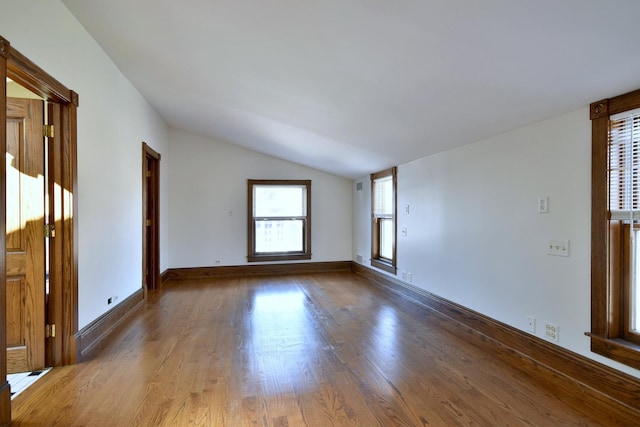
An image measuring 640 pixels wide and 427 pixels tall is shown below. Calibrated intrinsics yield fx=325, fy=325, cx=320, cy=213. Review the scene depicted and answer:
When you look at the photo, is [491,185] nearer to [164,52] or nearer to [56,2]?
[164,52]

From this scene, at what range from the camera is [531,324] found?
2633 mm

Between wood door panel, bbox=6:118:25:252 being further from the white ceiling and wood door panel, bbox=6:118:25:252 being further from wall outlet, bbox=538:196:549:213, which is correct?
wall outlet, bbox=538:196:549:213

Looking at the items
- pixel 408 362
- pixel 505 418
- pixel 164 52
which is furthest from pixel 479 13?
pixel 164 52

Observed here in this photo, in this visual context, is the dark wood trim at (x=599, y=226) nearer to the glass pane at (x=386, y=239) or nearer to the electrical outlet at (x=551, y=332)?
the electrical outlet at (x=551, y=332)

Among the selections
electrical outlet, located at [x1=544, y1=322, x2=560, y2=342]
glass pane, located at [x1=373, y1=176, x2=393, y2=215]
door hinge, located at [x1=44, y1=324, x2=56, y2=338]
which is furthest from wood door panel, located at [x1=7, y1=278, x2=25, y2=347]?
glass pane, located at [x1=373, y1=176, x2=393, y2=215]

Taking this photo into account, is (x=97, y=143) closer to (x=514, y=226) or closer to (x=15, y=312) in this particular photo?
(x=15, y=312)

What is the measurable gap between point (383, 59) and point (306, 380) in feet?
7.76

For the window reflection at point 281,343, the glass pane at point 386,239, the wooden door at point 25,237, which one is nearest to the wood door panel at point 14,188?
the wooden door at point 25,237

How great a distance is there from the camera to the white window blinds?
78.6 inches

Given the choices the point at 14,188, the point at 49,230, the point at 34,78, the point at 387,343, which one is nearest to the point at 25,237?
the point at 49,230

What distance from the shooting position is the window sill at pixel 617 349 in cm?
195

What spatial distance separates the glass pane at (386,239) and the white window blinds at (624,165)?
339 cm

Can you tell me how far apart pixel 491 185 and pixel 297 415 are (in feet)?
8.44

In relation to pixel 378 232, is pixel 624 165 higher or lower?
higher
